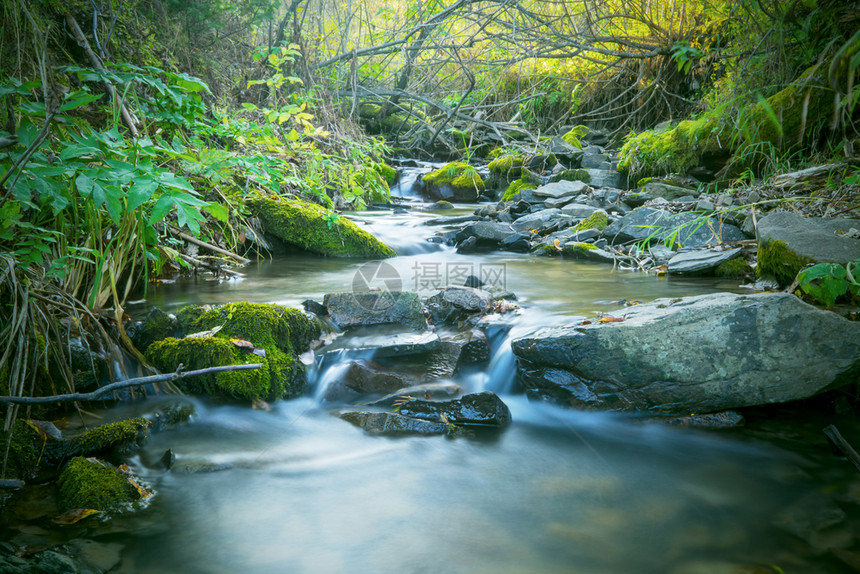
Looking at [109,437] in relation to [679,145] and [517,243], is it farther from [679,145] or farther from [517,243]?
[679,145]

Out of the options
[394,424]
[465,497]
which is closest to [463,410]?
[394,424]

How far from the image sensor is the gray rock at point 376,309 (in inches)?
148

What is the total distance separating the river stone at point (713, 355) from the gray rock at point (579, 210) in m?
4.55

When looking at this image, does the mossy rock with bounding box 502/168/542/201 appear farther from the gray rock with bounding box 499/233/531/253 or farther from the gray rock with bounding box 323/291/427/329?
the gray rock with bounding box 323/291/427/329

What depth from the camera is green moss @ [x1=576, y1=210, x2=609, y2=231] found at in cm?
673

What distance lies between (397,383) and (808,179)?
489 cm

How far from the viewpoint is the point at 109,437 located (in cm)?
229

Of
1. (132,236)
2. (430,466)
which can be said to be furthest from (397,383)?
(132,236)

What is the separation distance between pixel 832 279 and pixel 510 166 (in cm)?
800

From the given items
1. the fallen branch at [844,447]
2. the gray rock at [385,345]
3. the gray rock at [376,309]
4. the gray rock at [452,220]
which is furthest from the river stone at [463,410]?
→ the gray rock at [452,220]

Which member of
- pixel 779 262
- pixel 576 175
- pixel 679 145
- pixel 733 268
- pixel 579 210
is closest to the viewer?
pixel 779 262

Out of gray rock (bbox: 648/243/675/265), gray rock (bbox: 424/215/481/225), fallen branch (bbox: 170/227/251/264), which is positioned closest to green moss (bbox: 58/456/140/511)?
fallen branch (bbox: 170/227/251/264)

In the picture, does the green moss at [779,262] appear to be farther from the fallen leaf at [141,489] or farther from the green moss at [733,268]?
the fallen leaf at [141,489]

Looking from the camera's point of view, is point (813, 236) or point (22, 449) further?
point (813, 236)
